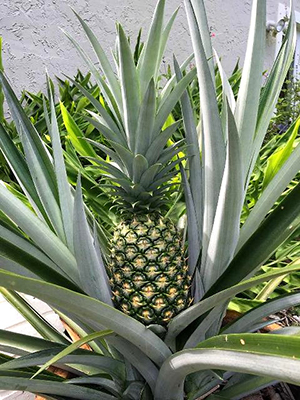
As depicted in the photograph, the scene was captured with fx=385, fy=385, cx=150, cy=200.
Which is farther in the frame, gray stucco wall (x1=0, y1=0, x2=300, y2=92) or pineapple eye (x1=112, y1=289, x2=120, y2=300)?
gray stucco wall (x1=0, y1=0, x2=300, y2=92)

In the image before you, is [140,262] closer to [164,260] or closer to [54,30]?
[164,260]

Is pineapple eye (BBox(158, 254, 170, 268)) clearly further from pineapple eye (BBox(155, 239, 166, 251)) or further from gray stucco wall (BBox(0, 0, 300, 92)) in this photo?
gray stucco wall (BBox(0, 0, 300, 92))

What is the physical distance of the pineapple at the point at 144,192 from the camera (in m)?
0.55

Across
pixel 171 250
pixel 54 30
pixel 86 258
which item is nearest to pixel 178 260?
pixel 171 250

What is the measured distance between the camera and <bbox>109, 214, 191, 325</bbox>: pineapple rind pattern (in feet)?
1.82

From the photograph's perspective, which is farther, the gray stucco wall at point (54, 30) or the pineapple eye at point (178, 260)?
the gray stucco wall at point (54, 30)

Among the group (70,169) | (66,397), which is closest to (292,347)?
(66,397)

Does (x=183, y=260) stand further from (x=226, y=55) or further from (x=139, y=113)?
(x=226, y=55)

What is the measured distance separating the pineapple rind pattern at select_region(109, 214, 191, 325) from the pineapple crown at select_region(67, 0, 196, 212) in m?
0.05

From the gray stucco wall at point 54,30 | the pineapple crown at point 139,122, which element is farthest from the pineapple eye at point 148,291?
the gray stucco wall at point 54,30

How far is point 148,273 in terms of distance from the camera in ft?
1.83

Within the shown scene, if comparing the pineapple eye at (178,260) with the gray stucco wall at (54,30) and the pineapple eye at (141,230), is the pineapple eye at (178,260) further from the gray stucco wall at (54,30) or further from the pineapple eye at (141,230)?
the gray stucco wall at (54,30)

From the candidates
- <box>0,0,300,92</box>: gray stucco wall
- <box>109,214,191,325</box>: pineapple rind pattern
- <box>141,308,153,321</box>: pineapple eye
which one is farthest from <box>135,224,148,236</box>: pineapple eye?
<box>0,0,300,92</box>: gray stucco wall

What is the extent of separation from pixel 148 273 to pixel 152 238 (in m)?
0.05
